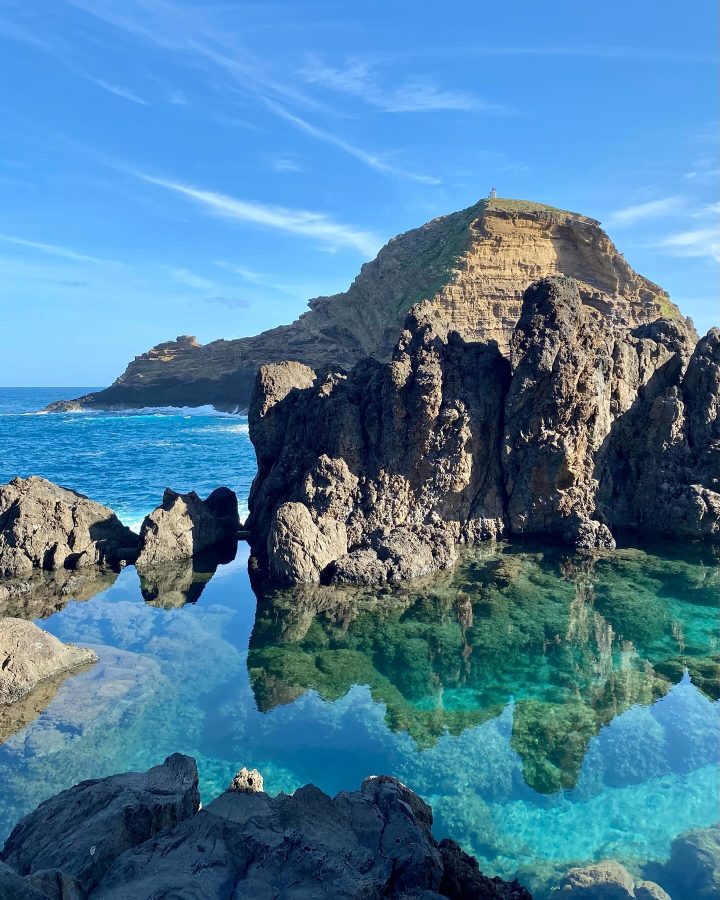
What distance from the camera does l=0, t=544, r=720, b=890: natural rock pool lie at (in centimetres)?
980

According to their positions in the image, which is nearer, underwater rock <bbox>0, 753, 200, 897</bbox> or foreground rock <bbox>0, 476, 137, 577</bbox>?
underwater rock <bbox>0, 753, 200, 897</bbox>

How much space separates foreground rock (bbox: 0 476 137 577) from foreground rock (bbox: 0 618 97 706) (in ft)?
21.6

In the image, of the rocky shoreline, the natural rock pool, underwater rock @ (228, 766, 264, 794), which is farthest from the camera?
the natural rock pool

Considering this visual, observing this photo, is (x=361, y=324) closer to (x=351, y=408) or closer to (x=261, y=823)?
(x=351, y=408)

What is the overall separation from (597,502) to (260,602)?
41.8ft

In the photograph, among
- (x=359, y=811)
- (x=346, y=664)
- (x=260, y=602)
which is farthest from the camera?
(x=260, y=602)

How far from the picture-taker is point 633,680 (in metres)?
13.2

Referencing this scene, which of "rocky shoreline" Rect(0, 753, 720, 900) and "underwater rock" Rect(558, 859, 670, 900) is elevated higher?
"rocky shoreline" Rect(0, 753, 720, 900)

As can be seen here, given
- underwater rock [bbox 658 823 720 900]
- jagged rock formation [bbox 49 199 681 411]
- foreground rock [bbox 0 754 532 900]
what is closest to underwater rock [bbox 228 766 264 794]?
foreground rock [bbox 0 754 532 900]

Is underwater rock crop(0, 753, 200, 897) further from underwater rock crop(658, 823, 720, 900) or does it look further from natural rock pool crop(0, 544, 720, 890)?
underwater rock crop(658, 823, 720, 900)

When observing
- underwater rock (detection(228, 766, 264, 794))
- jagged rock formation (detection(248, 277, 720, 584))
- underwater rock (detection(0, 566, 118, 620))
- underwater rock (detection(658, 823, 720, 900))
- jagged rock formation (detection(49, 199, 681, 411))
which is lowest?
underwater rock (detection(658, 823, 720, 900))

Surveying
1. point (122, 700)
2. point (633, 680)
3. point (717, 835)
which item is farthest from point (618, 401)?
point (122, 700)

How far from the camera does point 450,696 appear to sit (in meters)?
12.8

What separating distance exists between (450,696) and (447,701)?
0.64ft
